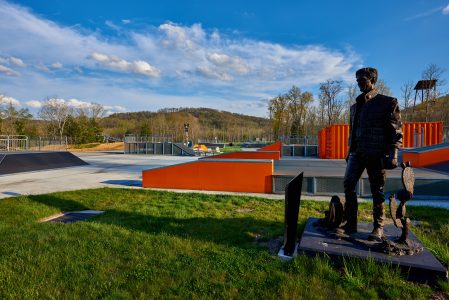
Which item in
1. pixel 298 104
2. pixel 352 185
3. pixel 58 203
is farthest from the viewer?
pixel 298 104

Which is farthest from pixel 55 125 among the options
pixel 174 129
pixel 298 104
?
pixel 298 104

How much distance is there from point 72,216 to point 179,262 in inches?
168

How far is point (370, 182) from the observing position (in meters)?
4.11

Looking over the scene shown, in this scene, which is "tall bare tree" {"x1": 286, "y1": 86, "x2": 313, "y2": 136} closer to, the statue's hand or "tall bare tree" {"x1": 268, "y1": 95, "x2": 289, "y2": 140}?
"tall bare tree" {"x1": 268, "y1": 95, "x2": 289, "y2": 140}

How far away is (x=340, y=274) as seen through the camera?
11.1 ft

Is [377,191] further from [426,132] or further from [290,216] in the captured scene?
[426,132]

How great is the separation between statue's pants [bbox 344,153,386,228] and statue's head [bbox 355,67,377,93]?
99 centimetres

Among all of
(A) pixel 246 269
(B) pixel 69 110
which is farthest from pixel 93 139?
(A) pixel 246 269

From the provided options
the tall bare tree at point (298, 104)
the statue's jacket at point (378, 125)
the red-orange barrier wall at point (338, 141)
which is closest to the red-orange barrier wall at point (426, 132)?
the red-orange barrier wall at point (338, 141)

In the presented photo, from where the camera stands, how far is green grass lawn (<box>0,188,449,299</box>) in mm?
3051

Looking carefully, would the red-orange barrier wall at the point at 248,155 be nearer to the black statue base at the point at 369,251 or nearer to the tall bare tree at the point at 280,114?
the black statue base at the point at 369,251

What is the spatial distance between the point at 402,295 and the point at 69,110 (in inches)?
2979

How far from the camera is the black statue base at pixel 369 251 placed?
3158 mm

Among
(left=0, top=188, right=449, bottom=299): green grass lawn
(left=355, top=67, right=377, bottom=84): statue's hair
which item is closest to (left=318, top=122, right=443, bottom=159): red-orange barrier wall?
(left=0, top=188, right=449, bottom=299): green grass lawn
